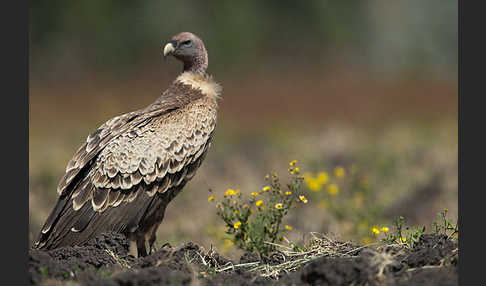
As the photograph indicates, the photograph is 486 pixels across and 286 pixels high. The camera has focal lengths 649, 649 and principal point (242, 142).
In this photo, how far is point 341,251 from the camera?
486 cm

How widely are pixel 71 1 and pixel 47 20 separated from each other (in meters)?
1.01

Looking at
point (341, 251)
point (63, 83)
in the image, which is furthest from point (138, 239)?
point (63, 83)

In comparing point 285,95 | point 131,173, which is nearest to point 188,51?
point 131,173

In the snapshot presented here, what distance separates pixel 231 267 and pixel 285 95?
13.7 meters

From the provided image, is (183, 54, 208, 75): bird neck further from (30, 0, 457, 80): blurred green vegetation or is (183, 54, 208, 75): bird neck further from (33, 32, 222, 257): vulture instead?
(30, 0, 457, 80): blurred green vegetation

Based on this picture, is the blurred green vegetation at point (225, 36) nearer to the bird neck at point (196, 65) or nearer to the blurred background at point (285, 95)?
the blurred background at point (285, 95)

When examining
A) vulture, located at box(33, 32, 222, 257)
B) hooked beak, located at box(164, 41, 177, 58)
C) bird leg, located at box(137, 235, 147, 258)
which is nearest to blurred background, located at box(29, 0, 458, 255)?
bird leg, located at box(137, 235, 147, 258)

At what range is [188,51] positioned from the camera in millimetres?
6453

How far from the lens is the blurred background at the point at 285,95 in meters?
8.66

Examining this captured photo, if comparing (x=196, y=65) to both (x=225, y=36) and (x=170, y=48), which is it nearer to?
(x=170, y=48)

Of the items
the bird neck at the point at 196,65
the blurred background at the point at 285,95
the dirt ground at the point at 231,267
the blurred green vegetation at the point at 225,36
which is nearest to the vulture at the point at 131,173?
the dirt ground at the point at 231,267

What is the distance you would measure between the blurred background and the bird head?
5.80 ft

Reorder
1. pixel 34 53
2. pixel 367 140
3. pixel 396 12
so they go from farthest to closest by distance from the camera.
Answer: pixel 396 12, pixel 34 53, pixel 367 140

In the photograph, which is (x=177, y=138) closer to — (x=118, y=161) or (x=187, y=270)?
(x=118, y=161)
